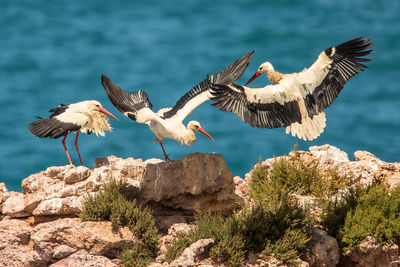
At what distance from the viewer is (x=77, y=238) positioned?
1291cm

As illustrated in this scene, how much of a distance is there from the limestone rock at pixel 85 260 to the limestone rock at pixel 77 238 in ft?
0.73

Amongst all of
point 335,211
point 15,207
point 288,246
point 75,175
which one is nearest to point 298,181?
point 335,211

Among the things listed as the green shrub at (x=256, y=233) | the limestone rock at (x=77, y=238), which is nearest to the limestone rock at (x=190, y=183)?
the green shrub at (x=256, y=233)

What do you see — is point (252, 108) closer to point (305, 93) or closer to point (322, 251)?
point (305, 93)

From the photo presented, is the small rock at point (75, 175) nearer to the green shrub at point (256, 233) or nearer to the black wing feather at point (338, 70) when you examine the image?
the green shrub at point (256, 233)

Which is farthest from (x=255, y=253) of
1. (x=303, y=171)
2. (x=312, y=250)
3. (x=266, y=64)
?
(x=266, y=64)

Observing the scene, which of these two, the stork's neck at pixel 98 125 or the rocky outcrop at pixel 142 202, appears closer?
the rocky outcrop at pixel 142 202

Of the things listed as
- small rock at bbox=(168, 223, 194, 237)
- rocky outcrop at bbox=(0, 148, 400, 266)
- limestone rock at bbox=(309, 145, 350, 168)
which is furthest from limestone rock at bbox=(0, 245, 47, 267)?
limestone rock at bbox=(309, 145, 350, 168)

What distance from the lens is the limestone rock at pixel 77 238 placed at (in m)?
12.9

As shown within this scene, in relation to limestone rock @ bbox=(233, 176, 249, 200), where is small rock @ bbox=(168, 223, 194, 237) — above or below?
below

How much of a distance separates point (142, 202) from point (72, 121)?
8.82 ft

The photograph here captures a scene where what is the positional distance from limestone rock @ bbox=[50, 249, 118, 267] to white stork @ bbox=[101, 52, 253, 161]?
275 cm

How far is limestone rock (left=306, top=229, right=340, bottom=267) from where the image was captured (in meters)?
12.9

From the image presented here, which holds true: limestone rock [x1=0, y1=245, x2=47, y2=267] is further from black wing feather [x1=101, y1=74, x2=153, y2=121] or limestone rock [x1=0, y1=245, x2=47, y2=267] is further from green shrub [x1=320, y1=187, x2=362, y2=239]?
green shrub [x1=320, y1=187, x2=362, y2=239]
